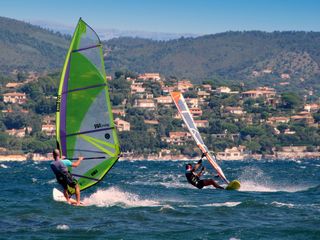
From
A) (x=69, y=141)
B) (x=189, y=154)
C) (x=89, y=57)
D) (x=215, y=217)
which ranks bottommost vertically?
(x=189, y=154)

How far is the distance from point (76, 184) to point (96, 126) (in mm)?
2611

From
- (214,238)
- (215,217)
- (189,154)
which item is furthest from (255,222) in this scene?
(189,154)

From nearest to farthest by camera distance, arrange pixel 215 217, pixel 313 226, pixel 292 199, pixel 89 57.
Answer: pixel 313 226 → pixel 215 217 → pixel 89 57 → pixel 292 199

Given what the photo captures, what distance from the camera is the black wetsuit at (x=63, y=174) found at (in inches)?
1195

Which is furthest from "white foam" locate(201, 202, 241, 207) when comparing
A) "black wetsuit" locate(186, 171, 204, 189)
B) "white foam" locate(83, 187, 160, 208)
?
"black wetsuit" locate(186, 171, 204, 189)

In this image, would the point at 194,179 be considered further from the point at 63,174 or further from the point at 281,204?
the point at 63,174

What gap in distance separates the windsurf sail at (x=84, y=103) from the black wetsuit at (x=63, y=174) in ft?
6.31

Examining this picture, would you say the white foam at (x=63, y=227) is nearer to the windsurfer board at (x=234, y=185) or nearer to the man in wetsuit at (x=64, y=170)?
the man in wetsuit at (x=64, y=170)

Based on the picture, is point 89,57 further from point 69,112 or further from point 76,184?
point 76,184

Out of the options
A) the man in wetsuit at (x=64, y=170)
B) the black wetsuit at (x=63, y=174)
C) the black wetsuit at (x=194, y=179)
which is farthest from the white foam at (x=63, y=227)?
the black wetsuit at (x=194, y=179)

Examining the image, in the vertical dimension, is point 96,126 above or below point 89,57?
below

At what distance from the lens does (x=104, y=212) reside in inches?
1229

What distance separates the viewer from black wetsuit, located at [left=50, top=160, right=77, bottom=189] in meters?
30.4

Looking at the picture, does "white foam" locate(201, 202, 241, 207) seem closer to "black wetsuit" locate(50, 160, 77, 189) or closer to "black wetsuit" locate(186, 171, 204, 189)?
"black wetsuit" locate(186, 171, 204, 189)
